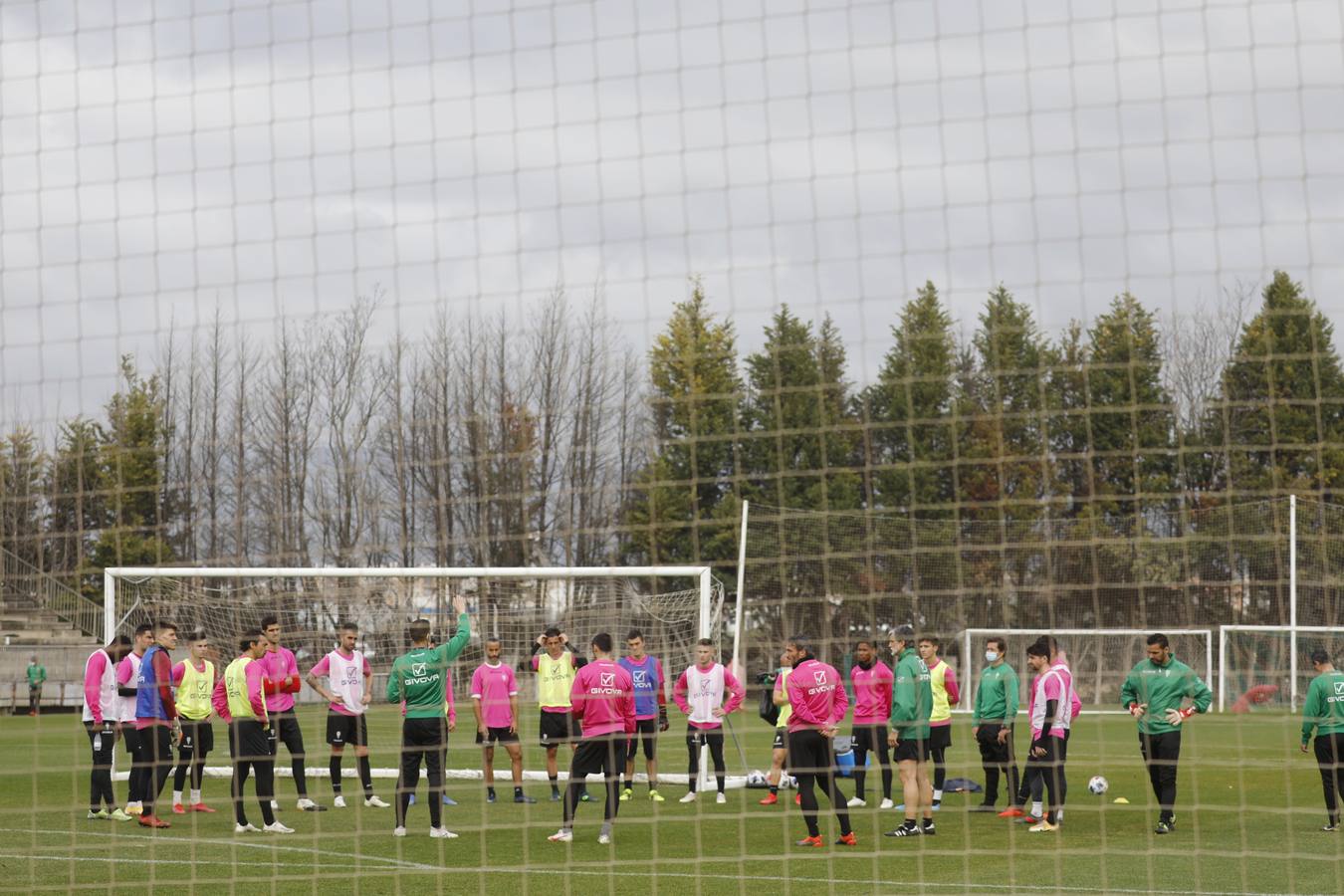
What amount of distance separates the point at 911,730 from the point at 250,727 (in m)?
5.54

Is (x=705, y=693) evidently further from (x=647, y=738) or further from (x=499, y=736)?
(x=499, y=736)

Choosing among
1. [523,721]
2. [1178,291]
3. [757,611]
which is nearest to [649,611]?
[757,611]

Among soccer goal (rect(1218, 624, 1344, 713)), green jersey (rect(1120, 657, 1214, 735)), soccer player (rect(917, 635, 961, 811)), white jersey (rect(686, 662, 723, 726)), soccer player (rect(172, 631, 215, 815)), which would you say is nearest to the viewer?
green jersey (rect(1120, 657, 1214, 735))

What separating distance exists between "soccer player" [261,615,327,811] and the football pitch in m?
0.39

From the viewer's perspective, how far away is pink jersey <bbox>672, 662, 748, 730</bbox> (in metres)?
14.3

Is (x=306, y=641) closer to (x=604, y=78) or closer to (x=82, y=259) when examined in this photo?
(x=82, y=259)

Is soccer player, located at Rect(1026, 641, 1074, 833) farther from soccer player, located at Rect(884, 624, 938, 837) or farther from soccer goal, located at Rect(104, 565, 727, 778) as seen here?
soccer goal, located at Rect(104, 565, 727, 778)

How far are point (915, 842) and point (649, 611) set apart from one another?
7.41 meters

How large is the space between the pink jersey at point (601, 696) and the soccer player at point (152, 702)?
343cm

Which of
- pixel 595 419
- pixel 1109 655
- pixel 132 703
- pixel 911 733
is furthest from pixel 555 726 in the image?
pixel 1109 655

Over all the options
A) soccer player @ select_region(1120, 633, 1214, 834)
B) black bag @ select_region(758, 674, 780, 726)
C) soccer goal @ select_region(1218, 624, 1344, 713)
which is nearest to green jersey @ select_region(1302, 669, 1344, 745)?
soccer player @ select_region(1120, 633, 1214, 834)

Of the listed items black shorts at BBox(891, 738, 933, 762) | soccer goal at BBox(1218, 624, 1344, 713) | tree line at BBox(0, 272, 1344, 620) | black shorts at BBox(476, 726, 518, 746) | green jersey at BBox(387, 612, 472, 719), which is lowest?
soccer goal at BBox(1218, 624, 1344, 713)

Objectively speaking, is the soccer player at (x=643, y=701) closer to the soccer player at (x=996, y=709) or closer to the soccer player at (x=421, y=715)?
the soccer player at (x=421, y=715)

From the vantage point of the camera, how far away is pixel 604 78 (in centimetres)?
765
